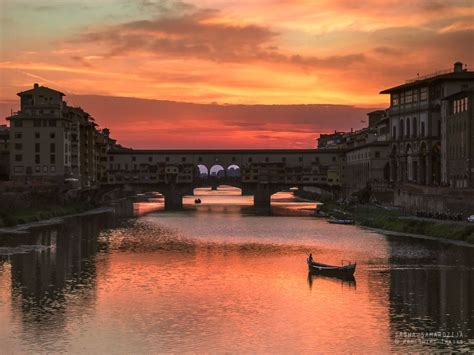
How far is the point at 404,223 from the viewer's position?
302 ft

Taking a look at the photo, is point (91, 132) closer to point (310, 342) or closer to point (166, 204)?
point (166, 204)

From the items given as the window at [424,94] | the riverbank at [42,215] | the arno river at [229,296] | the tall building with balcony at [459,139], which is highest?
the window at [424,94]

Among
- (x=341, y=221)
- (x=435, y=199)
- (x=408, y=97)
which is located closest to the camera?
(x=435, y=199)

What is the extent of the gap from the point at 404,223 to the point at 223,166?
94.0 meters

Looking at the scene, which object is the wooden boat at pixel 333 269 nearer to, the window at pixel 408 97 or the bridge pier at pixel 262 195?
the window at pixel 408 97

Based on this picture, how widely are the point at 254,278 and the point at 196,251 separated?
62.8 ft

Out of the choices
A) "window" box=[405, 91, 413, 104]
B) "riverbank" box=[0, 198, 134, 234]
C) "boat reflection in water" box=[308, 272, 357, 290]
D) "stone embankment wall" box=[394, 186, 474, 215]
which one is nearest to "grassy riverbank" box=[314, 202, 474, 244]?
"stone embankment wall" box=[394, 186, 474, 215]

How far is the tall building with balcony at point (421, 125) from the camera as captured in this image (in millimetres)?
119625

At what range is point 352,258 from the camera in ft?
231

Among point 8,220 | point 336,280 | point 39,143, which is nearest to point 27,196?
point 8,220

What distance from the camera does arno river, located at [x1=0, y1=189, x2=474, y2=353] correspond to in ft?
128

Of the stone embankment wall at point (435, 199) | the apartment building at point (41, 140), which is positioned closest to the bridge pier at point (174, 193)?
the apartment building at point (41, 140)

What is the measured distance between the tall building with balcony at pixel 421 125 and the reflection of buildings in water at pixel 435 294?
177ft

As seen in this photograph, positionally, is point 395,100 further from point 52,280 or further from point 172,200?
point 52,280
